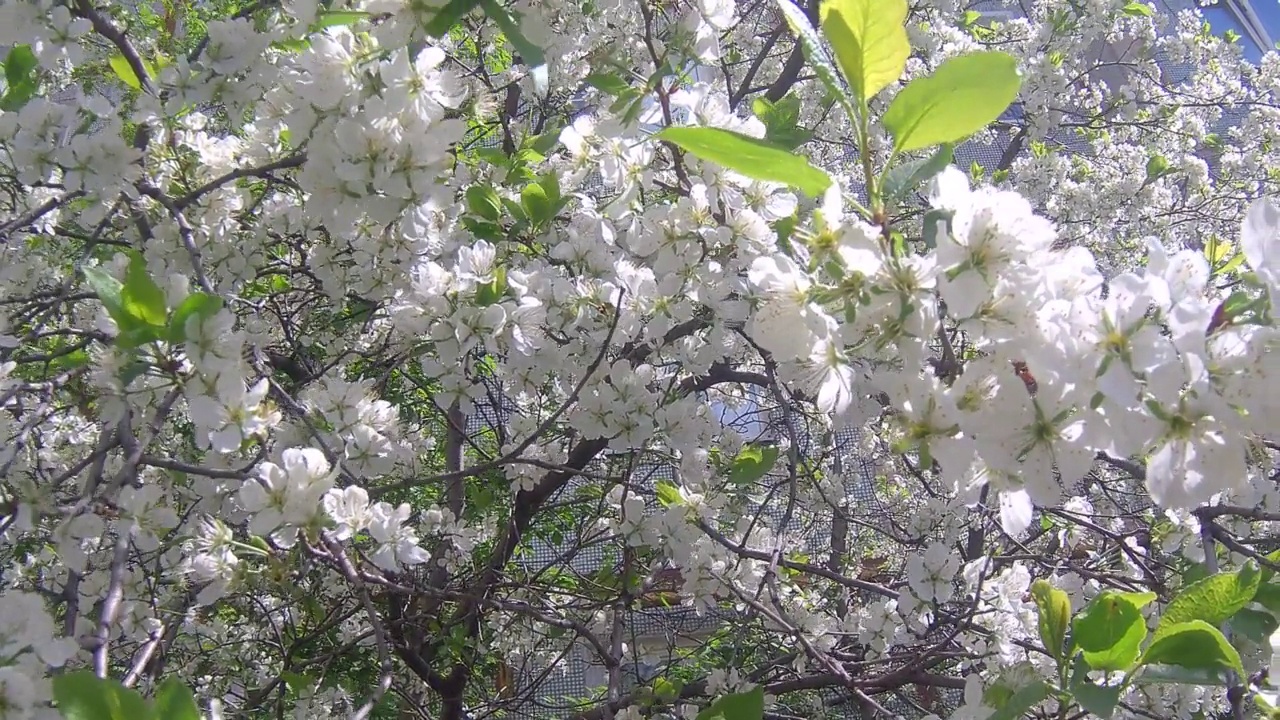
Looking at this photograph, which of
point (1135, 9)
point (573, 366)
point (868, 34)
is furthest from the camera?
point (1135, 9)

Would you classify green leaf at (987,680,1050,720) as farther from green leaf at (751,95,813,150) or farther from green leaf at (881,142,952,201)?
green leaf at (751,95,813,150)

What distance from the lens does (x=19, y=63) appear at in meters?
1.50

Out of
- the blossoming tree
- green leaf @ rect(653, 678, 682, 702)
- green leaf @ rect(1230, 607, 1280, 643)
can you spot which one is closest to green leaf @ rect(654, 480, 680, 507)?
the blossoming tree

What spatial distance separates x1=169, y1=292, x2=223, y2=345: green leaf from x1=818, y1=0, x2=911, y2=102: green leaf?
750 millimetres

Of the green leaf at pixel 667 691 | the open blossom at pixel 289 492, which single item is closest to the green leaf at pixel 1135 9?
the green leaf at pixel 667 691

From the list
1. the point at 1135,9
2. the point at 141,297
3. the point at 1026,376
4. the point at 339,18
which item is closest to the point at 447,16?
the point at 339,18

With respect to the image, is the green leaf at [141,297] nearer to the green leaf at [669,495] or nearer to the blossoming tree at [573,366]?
the blossoming tree at [573,366]

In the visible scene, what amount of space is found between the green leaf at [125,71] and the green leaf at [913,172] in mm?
1358

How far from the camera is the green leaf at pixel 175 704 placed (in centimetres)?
86

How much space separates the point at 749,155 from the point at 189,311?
69 cm

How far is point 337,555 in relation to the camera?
1329 millimetres

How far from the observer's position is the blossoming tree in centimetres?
80

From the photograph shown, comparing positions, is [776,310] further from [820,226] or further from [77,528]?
[77,528]

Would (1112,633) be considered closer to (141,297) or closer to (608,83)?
(608,83)
